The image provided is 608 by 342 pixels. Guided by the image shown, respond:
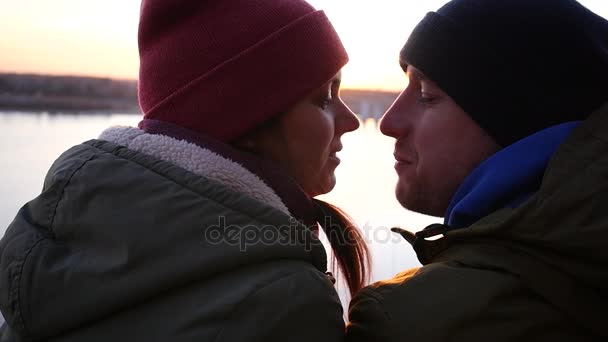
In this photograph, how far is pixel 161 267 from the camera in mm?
765

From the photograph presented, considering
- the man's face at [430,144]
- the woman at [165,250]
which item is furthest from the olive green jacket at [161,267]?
the man's face at [430,144]

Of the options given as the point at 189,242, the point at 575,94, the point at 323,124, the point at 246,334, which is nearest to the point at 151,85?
the point at 323,124

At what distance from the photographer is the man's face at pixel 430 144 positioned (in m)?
1.12

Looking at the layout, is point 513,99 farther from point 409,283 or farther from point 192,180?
point 192,180

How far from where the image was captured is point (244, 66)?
3.75ft

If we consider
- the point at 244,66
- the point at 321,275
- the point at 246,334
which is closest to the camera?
the point at 246,334

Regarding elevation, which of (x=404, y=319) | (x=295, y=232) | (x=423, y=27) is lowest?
(x=404, y=319)

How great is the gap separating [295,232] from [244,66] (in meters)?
0.45

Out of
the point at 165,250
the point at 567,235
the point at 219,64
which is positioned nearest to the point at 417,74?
the point at 219,64

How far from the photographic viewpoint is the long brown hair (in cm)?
133

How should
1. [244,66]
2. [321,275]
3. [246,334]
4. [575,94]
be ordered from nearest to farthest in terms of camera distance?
[246,334]
[321,275]
[575,94]
[244,66]

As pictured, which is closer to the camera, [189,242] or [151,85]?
[189,242]

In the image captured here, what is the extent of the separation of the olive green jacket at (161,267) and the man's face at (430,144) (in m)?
0.41

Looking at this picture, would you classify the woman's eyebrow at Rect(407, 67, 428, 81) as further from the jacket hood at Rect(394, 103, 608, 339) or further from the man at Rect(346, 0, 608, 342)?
the jacket hood at Rect(394, 103, 608, 339)
